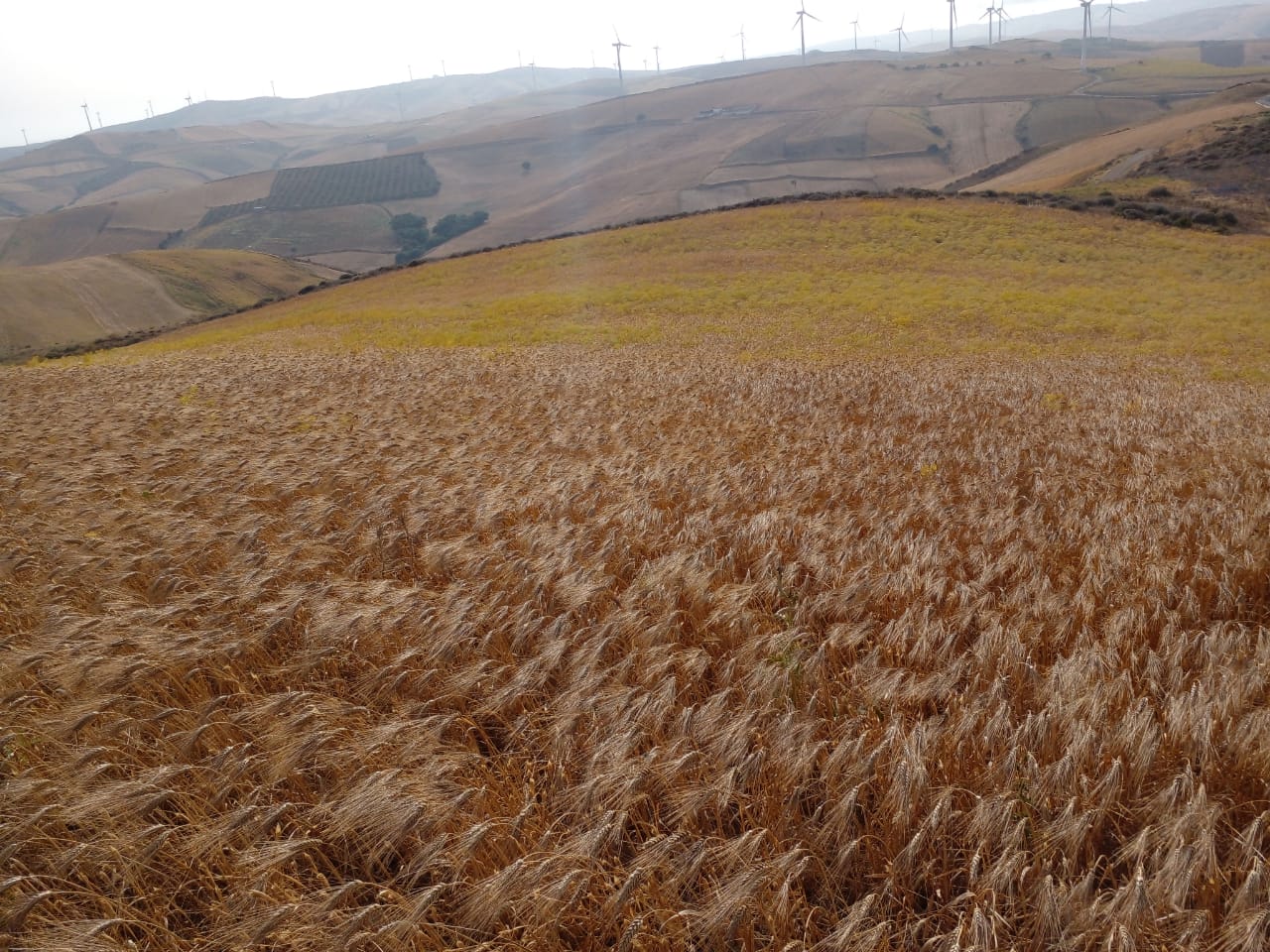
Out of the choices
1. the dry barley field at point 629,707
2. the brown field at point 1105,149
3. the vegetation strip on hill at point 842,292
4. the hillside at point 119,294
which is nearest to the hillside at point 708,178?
the hillside at point 119,294

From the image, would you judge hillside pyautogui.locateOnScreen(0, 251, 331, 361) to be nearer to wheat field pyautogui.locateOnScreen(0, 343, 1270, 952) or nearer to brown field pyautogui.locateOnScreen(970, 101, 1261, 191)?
wheat field pyautogui.locateOnScreen(0, 343, 1270, 952)

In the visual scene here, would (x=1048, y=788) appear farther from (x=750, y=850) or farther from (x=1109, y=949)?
(x=750, y=850)

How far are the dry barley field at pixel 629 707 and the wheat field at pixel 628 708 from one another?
22 millimetres

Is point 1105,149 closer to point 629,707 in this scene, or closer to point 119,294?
point 629,707

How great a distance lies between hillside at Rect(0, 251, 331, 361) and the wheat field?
245 ft

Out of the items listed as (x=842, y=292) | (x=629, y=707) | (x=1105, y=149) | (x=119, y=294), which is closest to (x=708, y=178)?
(x=1105, y=149)

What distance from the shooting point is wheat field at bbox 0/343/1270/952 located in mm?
2316

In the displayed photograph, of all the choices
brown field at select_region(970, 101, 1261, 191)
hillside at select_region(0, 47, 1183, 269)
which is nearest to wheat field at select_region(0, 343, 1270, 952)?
brown field at select_region(970, 101, 1261, 191)

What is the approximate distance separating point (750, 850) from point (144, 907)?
2046 mm

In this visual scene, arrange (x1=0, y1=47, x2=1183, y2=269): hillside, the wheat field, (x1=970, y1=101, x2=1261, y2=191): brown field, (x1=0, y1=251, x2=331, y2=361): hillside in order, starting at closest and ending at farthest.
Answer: the wheat field < (x1=970, y1=101, x2=1261, y2=191): brown field < (x1=0, y1=251, x2=331, y2=361): hillside < (x1=0, y1=47, x2=1183, y2=269): hillside

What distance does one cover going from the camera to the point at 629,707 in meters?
3.22

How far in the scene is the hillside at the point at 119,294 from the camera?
263ft

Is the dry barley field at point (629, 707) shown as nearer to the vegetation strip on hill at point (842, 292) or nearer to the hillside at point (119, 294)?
the vegetation strip on hill at point (842, 292)

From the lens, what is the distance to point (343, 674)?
153 inches
